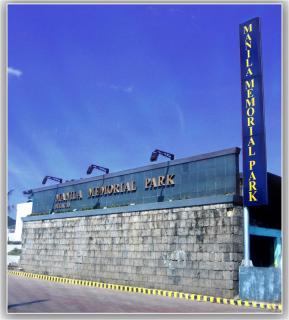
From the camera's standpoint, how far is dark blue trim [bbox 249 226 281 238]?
74.0 ft

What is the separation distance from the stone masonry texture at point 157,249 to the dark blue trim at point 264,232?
83 centimetres

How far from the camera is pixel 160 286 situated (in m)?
25.1

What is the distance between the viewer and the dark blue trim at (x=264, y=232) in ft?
74.0

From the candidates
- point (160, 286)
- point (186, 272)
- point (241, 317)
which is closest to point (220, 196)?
point (186, 272)

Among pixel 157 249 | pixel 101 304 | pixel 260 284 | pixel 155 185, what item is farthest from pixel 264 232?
pixel 101 304

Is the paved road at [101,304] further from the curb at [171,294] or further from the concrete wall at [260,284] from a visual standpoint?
the concrete wall at [260,284]

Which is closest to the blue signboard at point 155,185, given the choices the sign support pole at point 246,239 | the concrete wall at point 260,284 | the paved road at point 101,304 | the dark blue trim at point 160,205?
the dark blue trim at point 160,205

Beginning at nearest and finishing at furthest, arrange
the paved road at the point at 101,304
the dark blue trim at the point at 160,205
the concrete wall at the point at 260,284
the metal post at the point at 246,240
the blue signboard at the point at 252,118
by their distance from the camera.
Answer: the paved road at the point at 101,304, the concrete wall at the point at 260,284, the metal post at the point at 246,240, the blue signboard at the point at 252,118, the dark blue trim at the point at 160,205

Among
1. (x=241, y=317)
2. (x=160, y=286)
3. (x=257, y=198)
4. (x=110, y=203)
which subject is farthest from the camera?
(x=110, y=203)

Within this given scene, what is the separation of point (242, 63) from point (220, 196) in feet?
22.7

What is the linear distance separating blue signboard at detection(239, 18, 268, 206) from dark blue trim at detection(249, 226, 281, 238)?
1560 millimetres

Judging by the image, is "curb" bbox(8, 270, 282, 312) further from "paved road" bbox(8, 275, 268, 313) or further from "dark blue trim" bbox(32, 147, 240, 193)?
"dark blue trim" bbox(32, 147, 240, 193)

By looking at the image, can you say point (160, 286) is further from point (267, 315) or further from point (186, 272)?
point (267, 315)

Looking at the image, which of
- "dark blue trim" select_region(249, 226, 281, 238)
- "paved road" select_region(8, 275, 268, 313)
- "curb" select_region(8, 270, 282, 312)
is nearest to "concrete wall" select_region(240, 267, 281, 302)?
"curb" select_region(8, 270, 282, 312)
